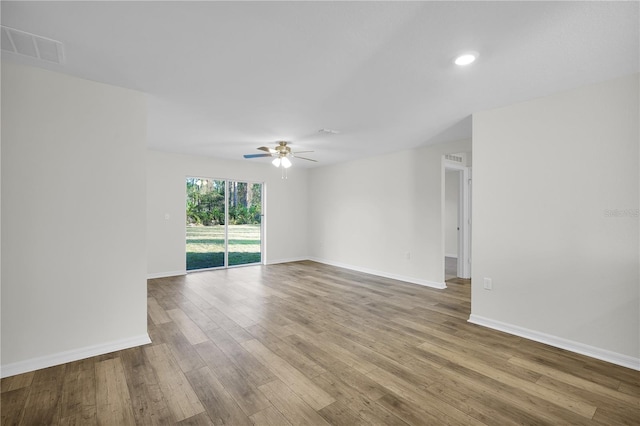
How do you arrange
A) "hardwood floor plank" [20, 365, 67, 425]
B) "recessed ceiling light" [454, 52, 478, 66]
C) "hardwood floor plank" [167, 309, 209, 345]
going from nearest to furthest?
"hardwood floor plank" [20, 365, 67, 425] → "recessed ceiling light" [454, 52, 478, 66] → "hardwood floor plank" [167, 309, 209, 345]

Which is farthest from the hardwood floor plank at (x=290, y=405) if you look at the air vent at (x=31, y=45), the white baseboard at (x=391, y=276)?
the white baseboard at (x=391, y=276)

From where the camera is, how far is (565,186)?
2834 mm

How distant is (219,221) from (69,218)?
408cm

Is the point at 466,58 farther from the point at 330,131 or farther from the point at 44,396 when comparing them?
the point at 44,396

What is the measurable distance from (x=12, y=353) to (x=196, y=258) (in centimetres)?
449

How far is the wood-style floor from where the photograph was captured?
6.11 ft

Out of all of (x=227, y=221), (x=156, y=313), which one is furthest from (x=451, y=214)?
(x=156, y=313)

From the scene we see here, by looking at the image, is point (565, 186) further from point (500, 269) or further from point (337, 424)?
point (337, 424)

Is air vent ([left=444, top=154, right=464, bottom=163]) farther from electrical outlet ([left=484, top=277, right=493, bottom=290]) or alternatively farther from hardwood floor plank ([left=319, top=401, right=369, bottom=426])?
hardwood floor plank ([left=319, top=401, right=369, bottom=426])

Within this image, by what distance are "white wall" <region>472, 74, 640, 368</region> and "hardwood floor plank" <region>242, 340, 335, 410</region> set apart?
7.42ft

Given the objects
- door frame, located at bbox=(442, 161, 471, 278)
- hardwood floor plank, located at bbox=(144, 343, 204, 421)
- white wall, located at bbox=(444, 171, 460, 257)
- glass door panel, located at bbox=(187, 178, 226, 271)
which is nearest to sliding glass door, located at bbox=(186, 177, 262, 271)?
glass door panel, located at bbox=(187, 178, 226, 271)

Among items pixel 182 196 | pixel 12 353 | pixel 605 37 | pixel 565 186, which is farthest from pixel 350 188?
pixel 12 353

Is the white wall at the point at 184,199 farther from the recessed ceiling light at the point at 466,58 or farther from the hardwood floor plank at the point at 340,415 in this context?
the recessed ceiling light at the point at 466,58

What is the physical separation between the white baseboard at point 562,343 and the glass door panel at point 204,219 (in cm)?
525
